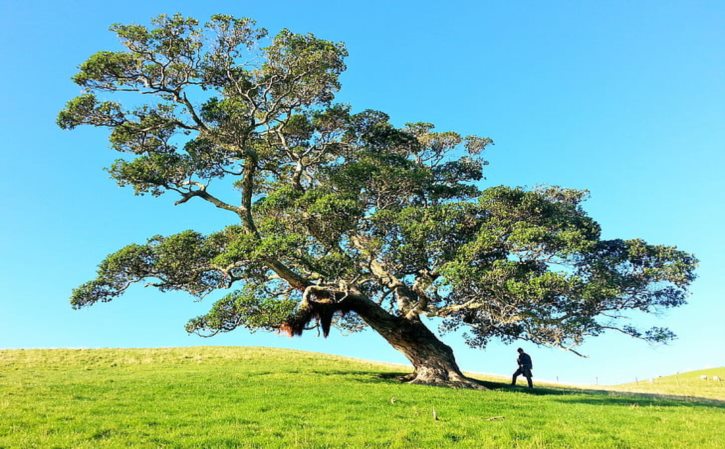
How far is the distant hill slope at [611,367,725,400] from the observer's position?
32.8m

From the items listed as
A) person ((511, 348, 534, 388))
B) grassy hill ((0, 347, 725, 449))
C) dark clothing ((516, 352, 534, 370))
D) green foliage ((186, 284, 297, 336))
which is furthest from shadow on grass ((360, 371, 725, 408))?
green foliage ((186, 284, 297, 336))

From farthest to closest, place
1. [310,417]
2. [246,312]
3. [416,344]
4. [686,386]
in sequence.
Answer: [686,386] < [416,344] < [246,312] < [310,417]

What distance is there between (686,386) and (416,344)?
81.4 ft

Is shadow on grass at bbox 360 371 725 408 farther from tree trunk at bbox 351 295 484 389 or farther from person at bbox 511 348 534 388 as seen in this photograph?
tree trunk at bbox 351 295 484 389

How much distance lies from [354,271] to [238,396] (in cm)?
720

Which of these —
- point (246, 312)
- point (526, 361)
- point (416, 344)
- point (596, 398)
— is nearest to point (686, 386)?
point (526, 361)

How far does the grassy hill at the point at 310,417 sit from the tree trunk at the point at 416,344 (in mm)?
2469

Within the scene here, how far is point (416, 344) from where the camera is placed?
2538cm

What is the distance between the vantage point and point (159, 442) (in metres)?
11.6

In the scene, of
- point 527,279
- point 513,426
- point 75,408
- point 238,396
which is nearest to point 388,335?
point 527,279

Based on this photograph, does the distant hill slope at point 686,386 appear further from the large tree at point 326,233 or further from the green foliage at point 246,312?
the green foliage at point 246,312

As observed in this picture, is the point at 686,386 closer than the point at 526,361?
No

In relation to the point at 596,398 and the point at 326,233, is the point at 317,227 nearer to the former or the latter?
the point at 326,233

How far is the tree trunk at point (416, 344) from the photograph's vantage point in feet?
81.6
